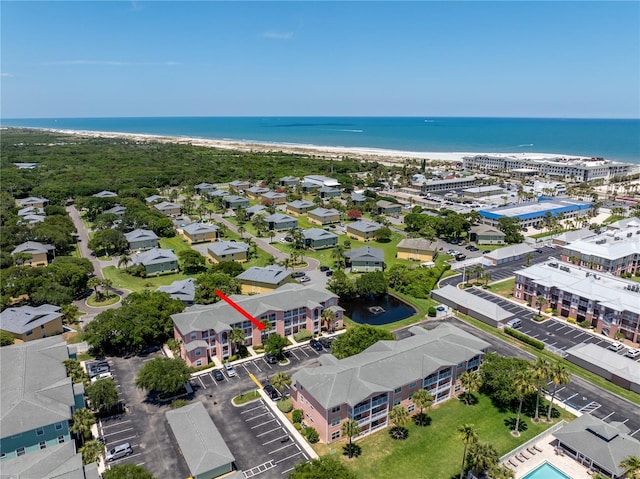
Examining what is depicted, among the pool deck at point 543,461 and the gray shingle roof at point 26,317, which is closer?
the pool deck at point 543,461

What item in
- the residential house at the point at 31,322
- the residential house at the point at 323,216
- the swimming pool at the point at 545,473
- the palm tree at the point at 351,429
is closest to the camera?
the swimming pool at the point at 545,473

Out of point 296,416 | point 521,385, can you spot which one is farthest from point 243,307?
point 521,385

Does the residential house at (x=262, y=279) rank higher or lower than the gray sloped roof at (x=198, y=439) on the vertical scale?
higher

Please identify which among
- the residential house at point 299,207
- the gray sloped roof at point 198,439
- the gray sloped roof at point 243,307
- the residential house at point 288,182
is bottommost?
the gray sloped roof at point 198,439

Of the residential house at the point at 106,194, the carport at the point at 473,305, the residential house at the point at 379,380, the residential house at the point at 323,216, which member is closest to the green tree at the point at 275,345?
the residential house at the point at 379,380

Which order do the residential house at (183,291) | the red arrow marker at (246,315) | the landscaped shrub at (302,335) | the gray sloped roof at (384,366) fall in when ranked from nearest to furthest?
the gray sloped roof at (384,366)
the red arrow marker at (246,315)
the landscaped shrub at (302,335)
the residential house at (183,291)

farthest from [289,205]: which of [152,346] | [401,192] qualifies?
[152,346]

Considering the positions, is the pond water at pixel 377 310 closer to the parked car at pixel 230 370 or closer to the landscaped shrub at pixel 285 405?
the parked car at pixel 230 370

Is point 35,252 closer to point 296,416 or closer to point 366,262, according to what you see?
point 366,262
